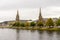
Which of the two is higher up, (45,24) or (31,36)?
(31,36)

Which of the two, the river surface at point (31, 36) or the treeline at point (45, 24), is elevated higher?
the river surface at point (31, 36)

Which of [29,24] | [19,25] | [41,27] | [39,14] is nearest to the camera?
[41,27]

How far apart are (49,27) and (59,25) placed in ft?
23.1

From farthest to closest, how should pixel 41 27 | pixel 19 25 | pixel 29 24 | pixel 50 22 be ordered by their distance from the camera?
pixel 19 25 → pixel 29 24 → pixel 41 27 → pixel 50 22

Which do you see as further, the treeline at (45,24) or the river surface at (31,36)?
the treeline at (45,24)

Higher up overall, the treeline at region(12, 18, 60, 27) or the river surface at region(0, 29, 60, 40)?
the river surface at region(0, 29, 60, 40)

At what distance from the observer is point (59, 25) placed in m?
114

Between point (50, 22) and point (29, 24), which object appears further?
point (29, 24)

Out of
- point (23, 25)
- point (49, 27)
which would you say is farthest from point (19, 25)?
point (49, 27)

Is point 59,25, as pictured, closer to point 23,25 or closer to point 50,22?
point 50,22

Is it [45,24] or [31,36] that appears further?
[45,24]

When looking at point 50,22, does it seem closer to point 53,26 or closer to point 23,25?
point 53,26

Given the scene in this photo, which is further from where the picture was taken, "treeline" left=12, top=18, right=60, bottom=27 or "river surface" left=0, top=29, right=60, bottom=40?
"treeline" left=12, top=18, right=60, bottom=27

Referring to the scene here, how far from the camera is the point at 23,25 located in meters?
160
